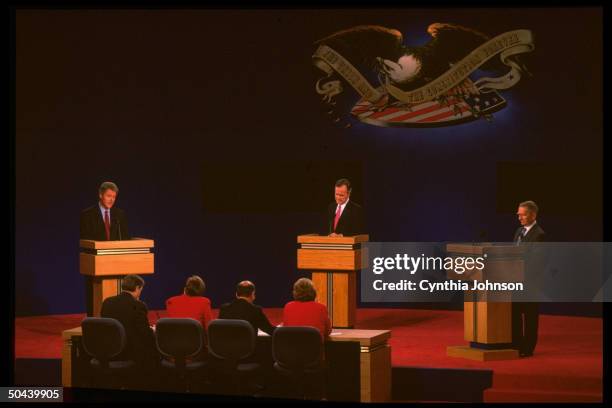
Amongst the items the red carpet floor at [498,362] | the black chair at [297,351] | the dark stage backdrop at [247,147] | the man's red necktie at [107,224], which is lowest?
the red carpet floor at [498,362]

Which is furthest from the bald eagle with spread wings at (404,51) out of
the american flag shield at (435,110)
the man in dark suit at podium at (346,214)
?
the man in dark suit at podium at (346,214)

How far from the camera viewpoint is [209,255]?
11.9 m

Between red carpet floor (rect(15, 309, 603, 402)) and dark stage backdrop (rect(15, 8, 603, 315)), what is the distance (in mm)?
867

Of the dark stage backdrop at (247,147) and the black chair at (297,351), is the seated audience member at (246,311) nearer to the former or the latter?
the black chair at (297,351)

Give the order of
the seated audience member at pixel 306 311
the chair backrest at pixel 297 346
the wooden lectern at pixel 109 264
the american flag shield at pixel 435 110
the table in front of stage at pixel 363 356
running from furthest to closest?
1. the american flag shield at pixel 435 110
2. the wooden lectern at pixel 109 264
3. the table in front of stage at pixel 363 356
4. the seated audience member at pixel 306 311
5. the chair backrest at pixel 297 346

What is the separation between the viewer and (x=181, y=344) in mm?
7762

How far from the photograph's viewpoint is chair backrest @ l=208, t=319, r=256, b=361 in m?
7.59

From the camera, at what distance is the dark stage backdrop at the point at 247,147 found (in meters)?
11.2

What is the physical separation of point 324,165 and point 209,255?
1629 mm

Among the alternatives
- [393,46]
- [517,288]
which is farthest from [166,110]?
[517,288]

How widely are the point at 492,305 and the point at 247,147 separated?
388 centimetres

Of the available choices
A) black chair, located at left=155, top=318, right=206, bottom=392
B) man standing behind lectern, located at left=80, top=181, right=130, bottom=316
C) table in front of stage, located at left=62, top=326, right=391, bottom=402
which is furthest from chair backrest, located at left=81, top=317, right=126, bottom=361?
man standing behind lectern, located at left=80, top=181, right=130, bottom=316

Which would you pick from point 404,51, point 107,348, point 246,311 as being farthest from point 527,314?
point 404,51

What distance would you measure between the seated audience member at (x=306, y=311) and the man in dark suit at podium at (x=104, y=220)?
95.3 inches
